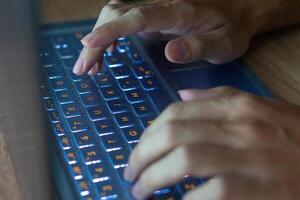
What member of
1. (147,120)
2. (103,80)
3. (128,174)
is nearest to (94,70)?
(103,80)

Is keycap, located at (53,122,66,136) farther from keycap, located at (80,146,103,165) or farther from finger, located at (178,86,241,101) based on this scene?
finger, located at (178,86,241,101)

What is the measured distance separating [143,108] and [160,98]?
0.03 metres

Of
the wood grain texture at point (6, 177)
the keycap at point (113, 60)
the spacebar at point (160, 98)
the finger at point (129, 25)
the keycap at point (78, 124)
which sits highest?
the finger at point (129, 25)

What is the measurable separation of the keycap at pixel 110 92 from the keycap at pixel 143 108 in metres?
0.03

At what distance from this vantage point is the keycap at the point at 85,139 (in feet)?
1.86

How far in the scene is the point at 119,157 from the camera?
552mm

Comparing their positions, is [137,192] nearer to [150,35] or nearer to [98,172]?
[98,172]

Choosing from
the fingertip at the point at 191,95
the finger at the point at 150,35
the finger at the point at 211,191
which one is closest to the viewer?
the finger at the point at 211,191

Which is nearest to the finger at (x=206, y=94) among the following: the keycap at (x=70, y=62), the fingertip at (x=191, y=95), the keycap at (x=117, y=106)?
the fingertip at (x=191, y=95)

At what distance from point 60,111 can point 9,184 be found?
0.11 meters

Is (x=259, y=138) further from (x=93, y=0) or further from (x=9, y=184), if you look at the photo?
(x=93, y=0)

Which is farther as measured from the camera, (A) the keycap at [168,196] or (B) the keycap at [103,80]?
(B) the keycap at [103,80]

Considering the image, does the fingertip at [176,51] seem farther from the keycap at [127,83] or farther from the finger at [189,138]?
the finger at [189,138]

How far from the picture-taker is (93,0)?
88cm
